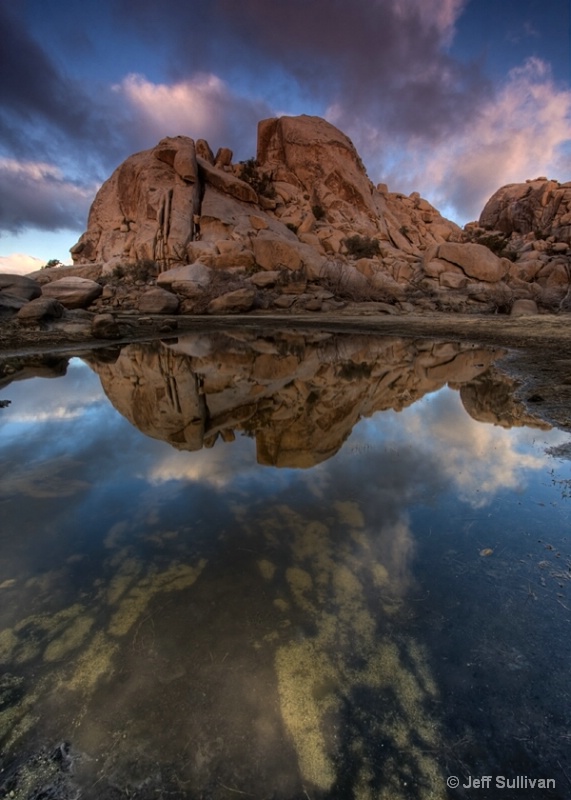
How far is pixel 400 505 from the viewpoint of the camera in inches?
134

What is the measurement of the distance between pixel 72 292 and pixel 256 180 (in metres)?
31.0

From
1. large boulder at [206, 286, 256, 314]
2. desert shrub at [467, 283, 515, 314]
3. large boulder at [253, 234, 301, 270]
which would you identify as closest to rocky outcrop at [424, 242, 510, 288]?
desert shrub at [467, 283, 515, 314]

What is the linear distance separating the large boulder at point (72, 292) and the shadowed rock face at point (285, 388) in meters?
11.3

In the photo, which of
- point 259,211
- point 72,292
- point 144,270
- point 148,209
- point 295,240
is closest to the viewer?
point 72,292

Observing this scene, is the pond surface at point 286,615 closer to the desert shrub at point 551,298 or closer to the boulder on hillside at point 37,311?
the boulder on hillside at point 37,311

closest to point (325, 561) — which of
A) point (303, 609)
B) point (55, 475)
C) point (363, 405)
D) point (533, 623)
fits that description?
point (303, 609)

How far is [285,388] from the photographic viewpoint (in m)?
7.74

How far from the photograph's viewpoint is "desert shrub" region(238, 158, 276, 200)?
44031 mm

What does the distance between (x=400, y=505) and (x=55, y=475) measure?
11.7 ft

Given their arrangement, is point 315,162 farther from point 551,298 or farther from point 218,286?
point 551,298

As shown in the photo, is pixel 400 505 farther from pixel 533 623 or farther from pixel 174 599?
pixel 174 599

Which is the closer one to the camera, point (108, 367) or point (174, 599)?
point (174, 599)

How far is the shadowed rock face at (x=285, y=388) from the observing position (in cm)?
535

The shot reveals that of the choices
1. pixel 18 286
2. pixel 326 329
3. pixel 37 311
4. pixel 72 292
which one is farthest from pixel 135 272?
pixel 326 329
